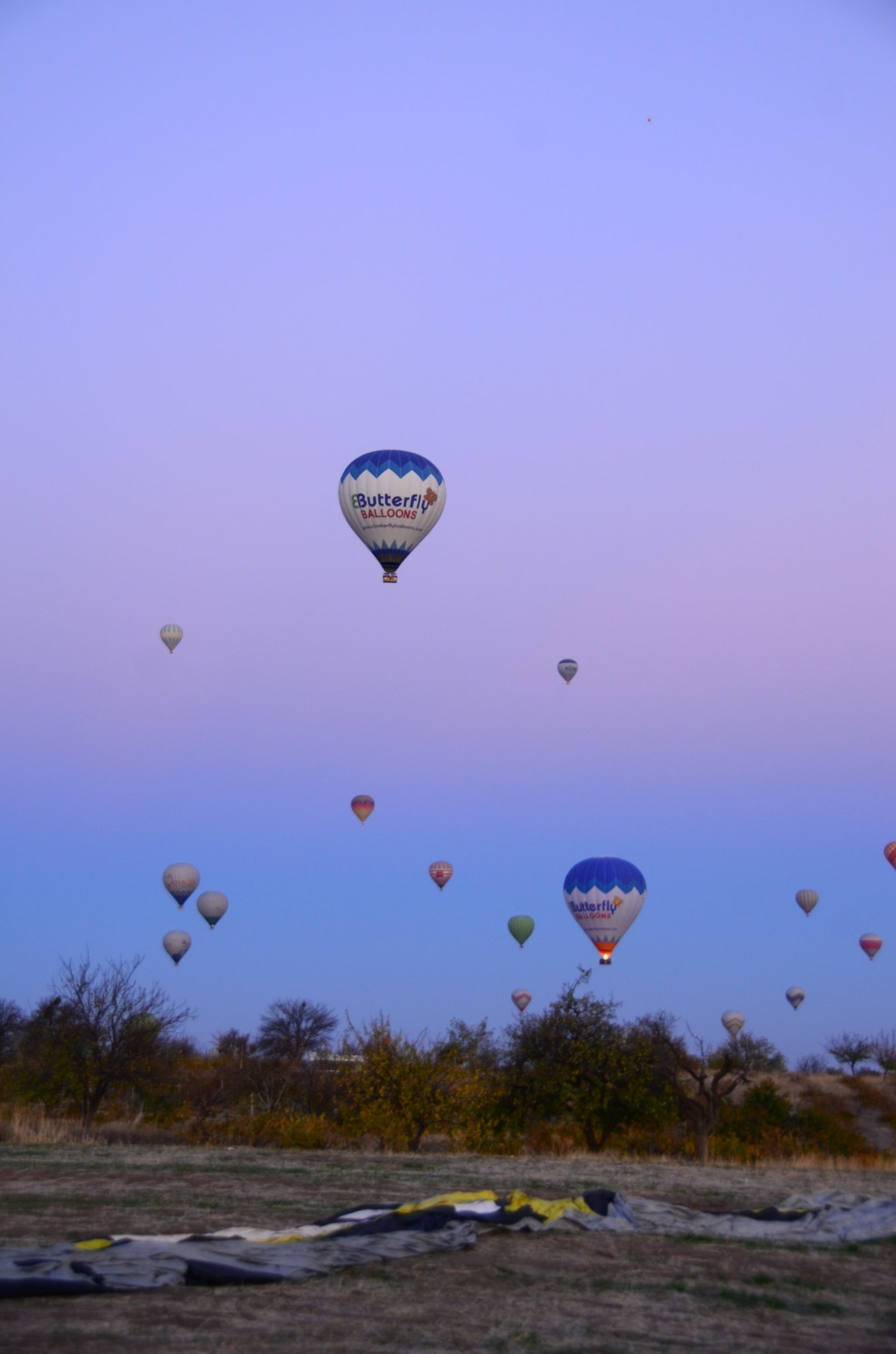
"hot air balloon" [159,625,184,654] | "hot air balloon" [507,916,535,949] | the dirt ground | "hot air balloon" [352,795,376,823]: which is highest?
"hot air balloon" [159,625,184,654]

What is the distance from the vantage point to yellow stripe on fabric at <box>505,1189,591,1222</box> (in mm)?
12812

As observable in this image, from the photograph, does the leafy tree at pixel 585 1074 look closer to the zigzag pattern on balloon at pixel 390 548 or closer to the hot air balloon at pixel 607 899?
the hot air balloon at pixel 607 899

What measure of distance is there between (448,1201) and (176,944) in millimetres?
49213

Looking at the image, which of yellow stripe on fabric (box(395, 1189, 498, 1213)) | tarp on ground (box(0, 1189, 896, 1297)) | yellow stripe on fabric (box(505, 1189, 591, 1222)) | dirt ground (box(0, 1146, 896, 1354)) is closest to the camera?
dirt ground (box(0, 1146, 896, 1354))

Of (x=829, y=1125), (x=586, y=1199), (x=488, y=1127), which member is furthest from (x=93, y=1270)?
(x=829, y=1125)

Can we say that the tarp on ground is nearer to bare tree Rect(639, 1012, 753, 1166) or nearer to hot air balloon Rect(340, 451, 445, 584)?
bare tree Rect(639, 1012, 753, 1166)

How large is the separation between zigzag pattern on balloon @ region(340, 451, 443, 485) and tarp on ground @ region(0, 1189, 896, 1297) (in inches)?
942

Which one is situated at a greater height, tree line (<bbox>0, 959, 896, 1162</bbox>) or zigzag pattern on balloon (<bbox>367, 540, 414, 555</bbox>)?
zigzag pattern on balloon (<bbox>367, 540, 414, 555</bbox>)

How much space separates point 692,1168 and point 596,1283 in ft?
40.0

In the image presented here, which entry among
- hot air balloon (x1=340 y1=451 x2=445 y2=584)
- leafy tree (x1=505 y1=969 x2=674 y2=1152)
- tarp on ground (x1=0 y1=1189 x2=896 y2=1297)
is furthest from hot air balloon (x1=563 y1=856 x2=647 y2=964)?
tarp on ground (x1=0 y1=1189 x2=896 y2=1297)

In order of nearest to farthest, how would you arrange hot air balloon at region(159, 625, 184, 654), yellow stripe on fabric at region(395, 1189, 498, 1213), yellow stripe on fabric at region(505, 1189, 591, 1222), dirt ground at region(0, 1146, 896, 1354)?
1. dirt ground at region(0, 1146, 896, 1354)
2. yellow stripe on fabric at region(395, 1189, 498, 1213)
3. yellow stripe on fabric at region(505, 1189, 591, 1222)
4. hot air balloon at region(159, 625, 184, 654)

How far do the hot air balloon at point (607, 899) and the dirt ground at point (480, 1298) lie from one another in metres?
23.3

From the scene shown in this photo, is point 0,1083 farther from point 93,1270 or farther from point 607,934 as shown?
point 93,1270

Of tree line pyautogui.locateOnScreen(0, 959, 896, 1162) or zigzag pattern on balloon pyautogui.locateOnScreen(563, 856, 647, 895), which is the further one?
zigzag pattern on balloon pyautogui.locateOnScreen(563, 856, 647, 895)
